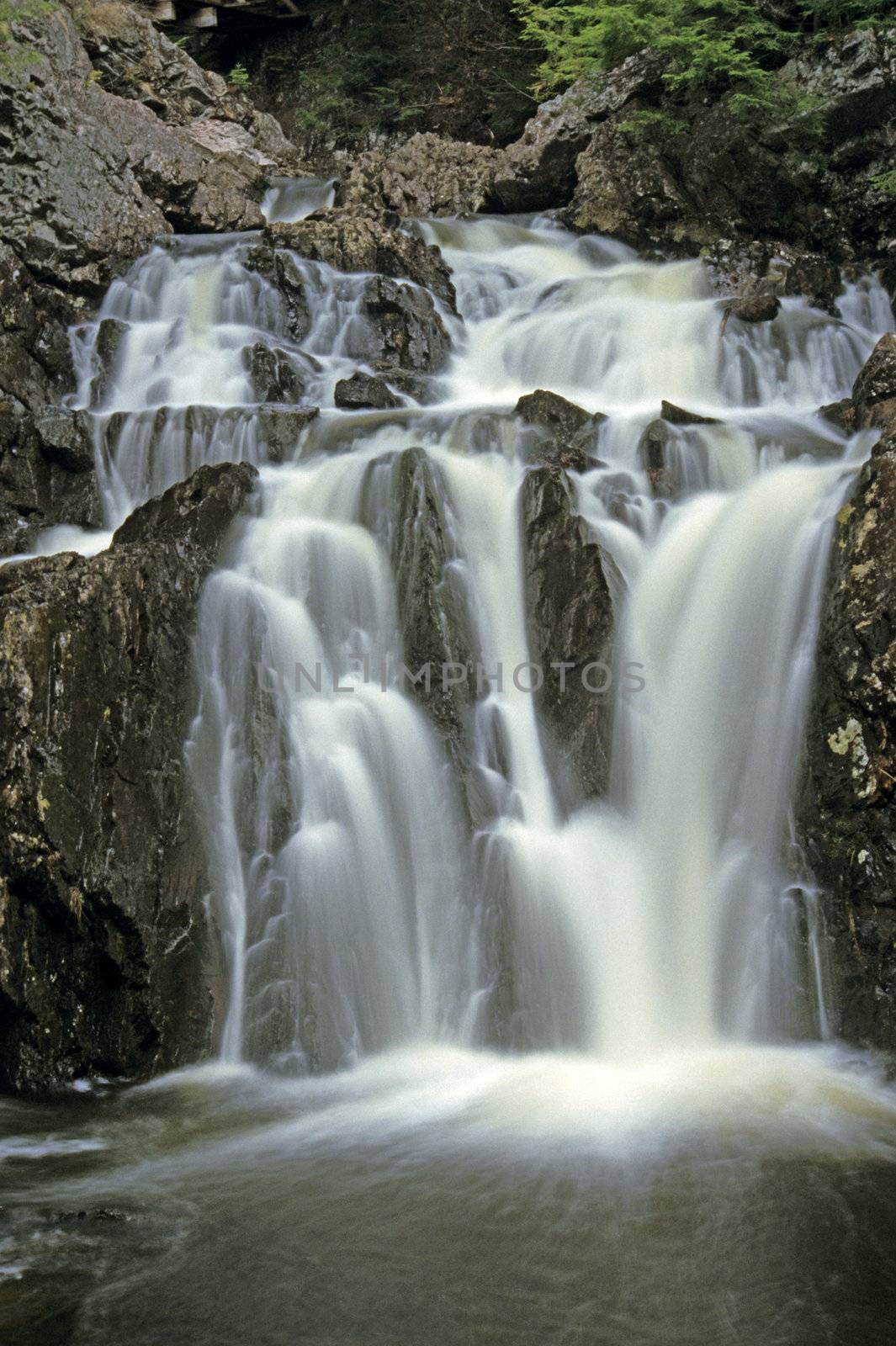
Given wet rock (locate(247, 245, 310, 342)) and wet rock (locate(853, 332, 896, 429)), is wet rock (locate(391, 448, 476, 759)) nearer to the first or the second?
wet rock (locate(853, 332, 896, 429))

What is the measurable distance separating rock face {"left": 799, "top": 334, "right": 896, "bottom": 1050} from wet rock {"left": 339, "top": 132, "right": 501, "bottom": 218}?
11.7m

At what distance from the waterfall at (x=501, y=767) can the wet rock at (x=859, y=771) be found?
17 centimetres

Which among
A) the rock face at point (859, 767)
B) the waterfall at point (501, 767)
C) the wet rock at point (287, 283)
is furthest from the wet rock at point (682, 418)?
the wet rock at point (287, 283)

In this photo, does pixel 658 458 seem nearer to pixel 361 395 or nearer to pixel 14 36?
pixel 361 395

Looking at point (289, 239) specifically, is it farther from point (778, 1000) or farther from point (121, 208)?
point (778, 1000)

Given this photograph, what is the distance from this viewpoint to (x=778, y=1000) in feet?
22.2

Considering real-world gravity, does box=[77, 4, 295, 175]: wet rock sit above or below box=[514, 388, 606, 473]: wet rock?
above

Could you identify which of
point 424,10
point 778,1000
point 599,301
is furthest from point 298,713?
point 424,10

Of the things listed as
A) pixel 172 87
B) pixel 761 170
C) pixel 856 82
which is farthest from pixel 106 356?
pixel 856 82

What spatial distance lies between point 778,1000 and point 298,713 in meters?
3.55

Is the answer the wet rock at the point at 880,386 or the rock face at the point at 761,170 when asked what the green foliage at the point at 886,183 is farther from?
the wet rock at the point at 880,386

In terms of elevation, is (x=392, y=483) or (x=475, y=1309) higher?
(x=392, y=483)

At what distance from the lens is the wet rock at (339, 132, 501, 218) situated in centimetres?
1723

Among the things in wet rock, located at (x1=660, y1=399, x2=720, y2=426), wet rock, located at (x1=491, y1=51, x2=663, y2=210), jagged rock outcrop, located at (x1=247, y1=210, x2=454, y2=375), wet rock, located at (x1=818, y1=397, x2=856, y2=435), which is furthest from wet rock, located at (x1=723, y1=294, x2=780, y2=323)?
wet rock, located at (x1=491, y1=51, x2=663, y2=210)
